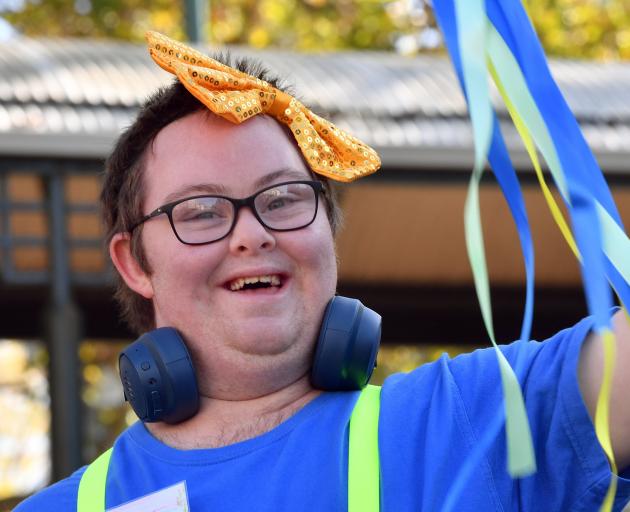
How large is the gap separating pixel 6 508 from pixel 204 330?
179 inches

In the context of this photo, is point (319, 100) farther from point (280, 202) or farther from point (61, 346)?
point (280, 202)

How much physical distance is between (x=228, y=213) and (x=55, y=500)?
552mm

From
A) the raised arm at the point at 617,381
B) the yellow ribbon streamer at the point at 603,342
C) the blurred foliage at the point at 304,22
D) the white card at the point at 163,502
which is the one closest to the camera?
the yellow ribbon streamer at the point at 603,342

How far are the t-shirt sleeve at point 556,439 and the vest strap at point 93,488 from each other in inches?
24.9

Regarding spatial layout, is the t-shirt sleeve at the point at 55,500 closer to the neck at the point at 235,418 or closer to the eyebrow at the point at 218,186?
the neck at the point at 235,418

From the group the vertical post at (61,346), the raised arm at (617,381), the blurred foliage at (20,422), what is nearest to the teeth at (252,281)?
the raised arm at (617,381)

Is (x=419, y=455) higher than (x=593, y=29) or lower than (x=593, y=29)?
lower

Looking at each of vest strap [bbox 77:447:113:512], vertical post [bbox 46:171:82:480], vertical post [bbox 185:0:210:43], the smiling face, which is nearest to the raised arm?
the smiling face

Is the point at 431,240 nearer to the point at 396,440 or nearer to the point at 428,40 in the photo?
the point at 396,440

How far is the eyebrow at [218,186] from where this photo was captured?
2.11 metres

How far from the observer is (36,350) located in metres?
14.0

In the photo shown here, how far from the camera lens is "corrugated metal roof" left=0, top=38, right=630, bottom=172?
494 cm

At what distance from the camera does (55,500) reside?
208 cm

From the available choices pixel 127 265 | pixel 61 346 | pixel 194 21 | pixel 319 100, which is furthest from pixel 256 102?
pixel 194 21
